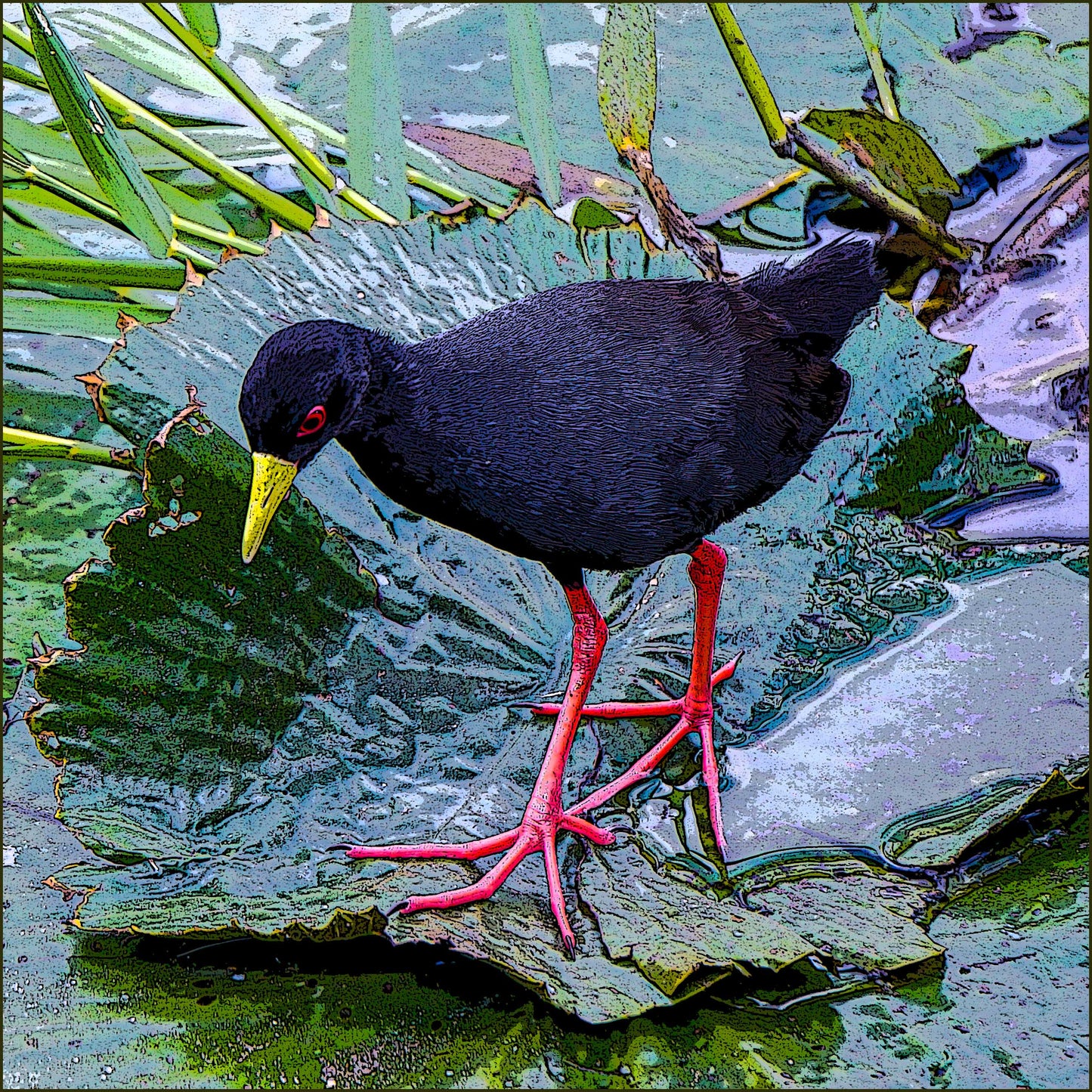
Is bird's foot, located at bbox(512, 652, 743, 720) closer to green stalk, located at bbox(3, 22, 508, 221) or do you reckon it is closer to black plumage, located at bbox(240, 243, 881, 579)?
black plumage, located at bbox(240, 243, 881, 579)

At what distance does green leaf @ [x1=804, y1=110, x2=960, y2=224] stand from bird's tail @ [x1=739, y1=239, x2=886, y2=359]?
39.2 inches

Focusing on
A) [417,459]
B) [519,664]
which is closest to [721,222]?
[519,664]

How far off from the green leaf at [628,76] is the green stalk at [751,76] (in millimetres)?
190

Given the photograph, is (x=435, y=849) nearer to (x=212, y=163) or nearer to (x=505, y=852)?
(x=505, y=852)

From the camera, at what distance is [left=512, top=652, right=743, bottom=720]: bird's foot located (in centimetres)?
232

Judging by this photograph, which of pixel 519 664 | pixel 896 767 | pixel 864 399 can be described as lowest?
pixel 896 767

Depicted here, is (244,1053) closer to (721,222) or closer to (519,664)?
(519,664)

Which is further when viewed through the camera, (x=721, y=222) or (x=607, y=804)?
(x=721, y=222)

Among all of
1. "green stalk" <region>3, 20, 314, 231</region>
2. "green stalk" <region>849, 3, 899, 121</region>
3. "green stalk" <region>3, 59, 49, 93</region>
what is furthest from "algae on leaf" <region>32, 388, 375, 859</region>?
"green stalk" <region>849, 3, 899, 121</region>

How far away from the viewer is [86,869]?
1.93m

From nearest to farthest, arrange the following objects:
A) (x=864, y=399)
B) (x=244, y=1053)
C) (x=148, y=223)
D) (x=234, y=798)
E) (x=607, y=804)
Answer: (x=244, y=1053)
(x=234, y=798)
(x=607, y=804)
(x=864, y=399)
(x=148, y=223)

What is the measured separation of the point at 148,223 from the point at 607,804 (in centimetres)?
170

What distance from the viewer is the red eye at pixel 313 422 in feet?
5.73

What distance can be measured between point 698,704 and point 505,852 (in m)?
0.45
